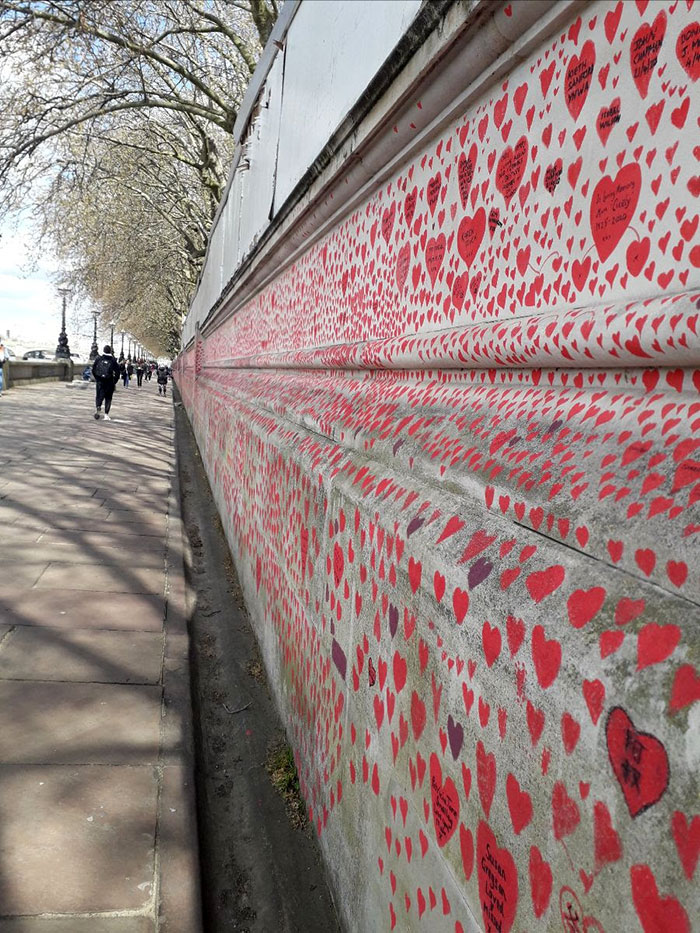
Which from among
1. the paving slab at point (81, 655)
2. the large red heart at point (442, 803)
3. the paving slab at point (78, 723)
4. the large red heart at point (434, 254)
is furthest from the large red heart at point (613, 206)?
the paving slab at point (81, 655)

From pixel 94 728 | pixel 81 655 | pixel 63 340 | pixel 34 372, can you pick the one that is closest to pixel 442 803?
pixel 94 728

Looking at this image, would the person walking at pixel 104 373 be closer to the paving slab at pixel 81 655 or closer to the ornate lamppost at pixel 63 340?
the paving slab at pixel 81 655

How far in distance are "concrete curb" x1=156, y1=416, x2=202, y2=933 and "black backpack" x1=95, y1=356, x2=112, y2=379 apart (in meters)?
12.2

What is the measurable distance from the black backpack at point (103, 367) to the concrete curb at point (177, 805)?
39.9 ft

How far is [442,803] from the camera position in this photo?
1.24 m

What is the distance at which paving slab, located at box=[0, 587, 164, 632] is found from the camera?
3588 mm

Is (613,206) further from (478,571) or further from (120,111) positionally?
(120,111)

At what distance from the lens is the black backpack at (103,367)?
1478 cm

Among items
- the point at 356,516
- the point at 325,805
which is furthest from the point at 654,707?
the point at 325,805

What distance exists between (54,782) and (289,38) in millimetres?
4158

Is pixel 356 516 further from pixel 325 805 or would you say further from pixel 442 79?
pixel 442 79

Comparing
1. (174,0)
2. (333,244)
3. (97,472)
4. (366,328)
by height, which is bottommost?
(97,472)

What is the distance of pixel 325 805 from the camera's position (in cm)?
203

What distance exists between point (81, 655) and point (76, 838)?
1.32 meters
